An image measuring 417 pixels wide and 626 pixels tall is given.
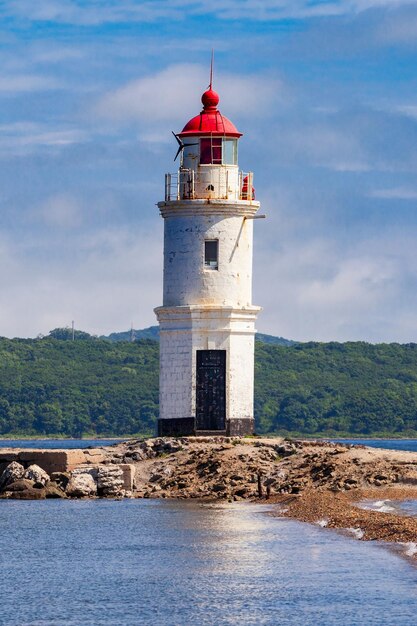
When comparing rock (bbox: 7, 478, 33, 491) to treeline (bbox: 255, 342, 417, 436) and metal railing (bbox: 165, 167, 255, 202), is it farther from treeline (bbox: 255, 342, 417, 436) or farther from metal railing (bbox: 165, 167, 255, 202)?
treeline (bbox: 255, 342, 417, 436)

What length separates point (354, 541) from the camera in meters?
30.6

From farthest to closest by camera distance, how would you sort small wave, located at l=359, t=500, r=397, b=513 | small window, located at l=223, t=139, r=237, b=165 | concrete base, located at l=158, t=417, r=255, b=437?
small window, located at l=223, t=139, r=237, b=165
concrete base, located at l=158, t=417, r=255, b=437
small wave, located at l=359, t=500, r=397, b=513

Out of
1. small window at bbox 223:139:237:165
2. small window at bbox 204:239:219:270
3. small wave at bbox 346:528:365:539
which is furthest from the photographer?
small window at bbox 223:139:237:165

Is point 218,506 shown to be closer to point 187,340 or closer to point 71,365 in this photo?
point 187,340

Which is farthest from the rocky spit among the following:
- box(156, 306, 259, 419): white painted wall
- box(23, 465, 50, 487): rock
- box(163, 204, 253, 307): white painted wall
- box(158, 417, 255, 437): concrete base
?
box(163, 204, 253, 307): white painted wall

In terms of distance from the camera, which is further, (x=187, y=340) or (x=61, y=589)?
(x=187, y=340)

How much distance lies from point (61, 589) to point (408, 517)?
8.79 m

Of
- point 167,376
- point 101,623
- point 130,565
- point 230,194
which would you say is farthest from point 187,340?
point 101,623

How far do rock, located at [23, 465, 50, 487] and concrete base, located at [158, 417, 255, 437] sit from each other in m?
4.26

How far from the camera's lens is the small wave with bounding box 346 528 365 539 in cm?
3116

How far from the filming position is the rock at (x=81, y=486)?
135 ft

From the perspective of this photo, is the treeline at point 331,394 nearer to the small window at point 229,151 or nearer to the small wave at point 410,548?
the small window at point 229,151

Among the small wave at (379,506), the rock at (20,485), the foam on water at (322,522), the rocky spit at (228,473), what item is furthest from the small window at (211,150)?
the foam on water at (322,522)

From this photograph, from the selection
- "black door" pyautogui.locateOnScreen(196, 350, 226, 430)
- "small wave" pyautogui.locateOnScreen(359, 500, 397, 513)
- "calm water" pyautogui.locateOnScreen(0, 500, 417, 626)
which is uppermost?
"black door" pyautogui.locateOnScreen(196, 350, 226, 430)
